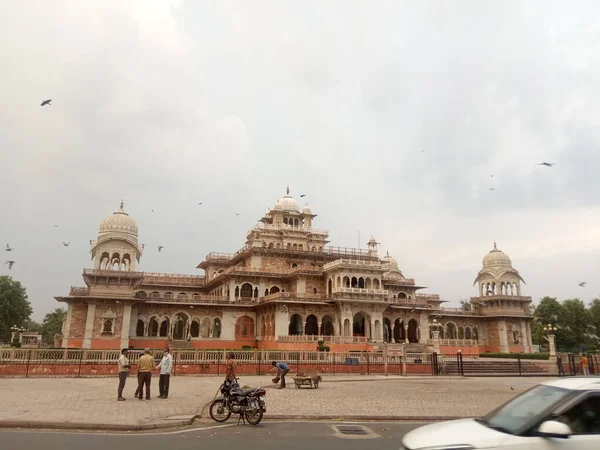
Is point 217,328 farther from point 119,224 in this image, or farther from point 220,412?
point 220,412

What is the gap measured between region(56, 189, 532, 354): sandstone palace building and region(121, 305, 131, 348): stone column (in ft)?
0.31

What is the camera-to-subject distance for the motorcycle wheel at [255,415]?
11.2 m

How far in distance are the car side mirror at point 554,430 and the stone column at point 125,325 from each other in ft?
139

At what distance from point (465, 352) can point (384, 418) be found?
4321 centimetres

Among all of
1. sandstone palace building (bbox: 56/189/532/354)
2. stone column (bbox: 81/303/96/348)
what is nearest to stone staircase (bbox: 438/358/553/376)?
sandstone palace building (bbox: 56/189/532/354)

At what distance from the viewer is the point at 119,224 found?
46.0m

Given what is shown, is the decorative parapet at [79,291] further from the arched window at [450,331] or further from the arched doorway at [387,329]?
the arched window at [450,331]

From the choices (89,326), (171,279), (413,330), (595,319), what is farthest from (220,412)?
(595,319)

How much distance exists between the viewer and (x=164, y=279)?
5672cm

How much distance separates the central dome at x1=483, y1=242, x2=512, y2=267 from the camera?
191 feet

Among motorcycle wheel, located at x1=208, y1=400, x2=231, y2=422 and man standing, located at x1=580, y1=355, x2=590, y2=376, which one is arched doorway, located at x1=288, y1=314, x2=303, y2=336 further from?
motorcycle wheel, located at x1=208, y1=400, x2=231, y2=422

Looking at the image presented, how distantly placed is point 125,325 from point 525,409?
140 ft

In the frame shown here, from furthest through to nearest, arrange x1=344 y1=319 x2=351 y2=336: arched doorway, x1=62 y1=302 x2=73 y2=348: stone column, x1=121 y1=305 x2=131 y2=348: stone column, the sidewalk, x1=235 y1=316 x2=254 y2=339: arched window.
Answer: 1. x1=235 y1=316 x2=254 y2=339: arched window
2. x1=344 y1=319 x2=351 y2=336: arched doorway
3. x1=121 y1=305 x2=131 y2=348: stone column
4. x1=62 y1=302 x2=73 y2=348: stone column
5. the sidewalk

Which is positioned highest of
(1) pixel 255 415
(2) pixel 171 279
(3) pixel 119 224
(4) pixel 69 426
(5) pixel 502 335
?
(3) pixel 119 224
